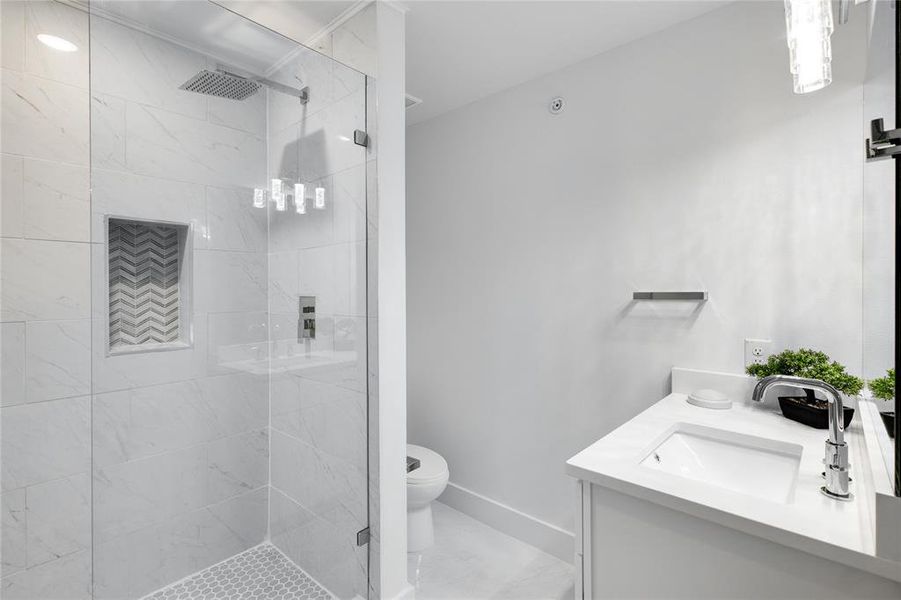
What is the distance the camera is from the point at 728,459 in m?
1.34

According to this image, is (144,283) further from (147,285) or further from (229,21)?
(229,21)

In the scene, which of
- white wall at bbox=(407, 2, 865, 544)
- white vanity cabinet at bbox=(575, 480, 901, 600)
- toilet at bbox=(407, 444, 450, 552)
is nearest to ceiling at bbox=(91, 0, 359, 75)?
white wall at bbox=(407, 2, 865, 544)

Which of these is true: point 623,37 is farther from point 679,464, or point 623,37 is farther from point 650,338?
point 679,464

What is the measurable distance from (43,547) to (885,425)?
7.96 ft

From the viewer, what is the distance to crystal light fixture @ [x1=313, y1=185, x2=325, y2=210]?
166cm

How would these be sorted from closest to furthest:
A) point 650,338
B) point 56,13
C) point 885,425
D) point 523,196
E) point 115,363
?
point 885,425, point 56,13, point 115,363, point 650,338, point 523,196

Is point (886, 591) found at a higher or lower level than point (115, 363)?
lower

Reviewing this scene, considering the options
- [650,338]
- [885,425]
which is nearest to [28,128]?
[650,338]

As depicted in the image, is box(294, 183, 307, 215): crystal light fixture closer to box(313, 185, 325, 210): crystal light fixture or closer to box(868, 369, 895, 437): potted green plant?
box(313, 185, 325, 210): crystal light fixture

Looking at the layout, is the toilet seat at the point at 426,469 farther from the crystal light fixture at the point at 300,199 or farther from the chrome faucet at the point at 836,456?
the chrome faucet at the point at 836,456

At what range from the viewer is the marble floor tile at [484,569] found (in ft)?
6.22

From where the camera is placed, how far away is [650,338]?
6.23ft

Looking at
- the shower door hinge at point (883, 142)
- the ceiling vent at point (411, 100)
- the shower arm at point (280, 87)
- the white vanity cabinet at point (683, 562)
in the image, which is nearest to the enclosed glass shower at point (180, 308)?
the shower arm at point (280, 87)

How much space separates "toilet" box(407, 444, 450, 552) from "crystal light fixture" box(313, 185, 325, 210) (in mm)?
1317
